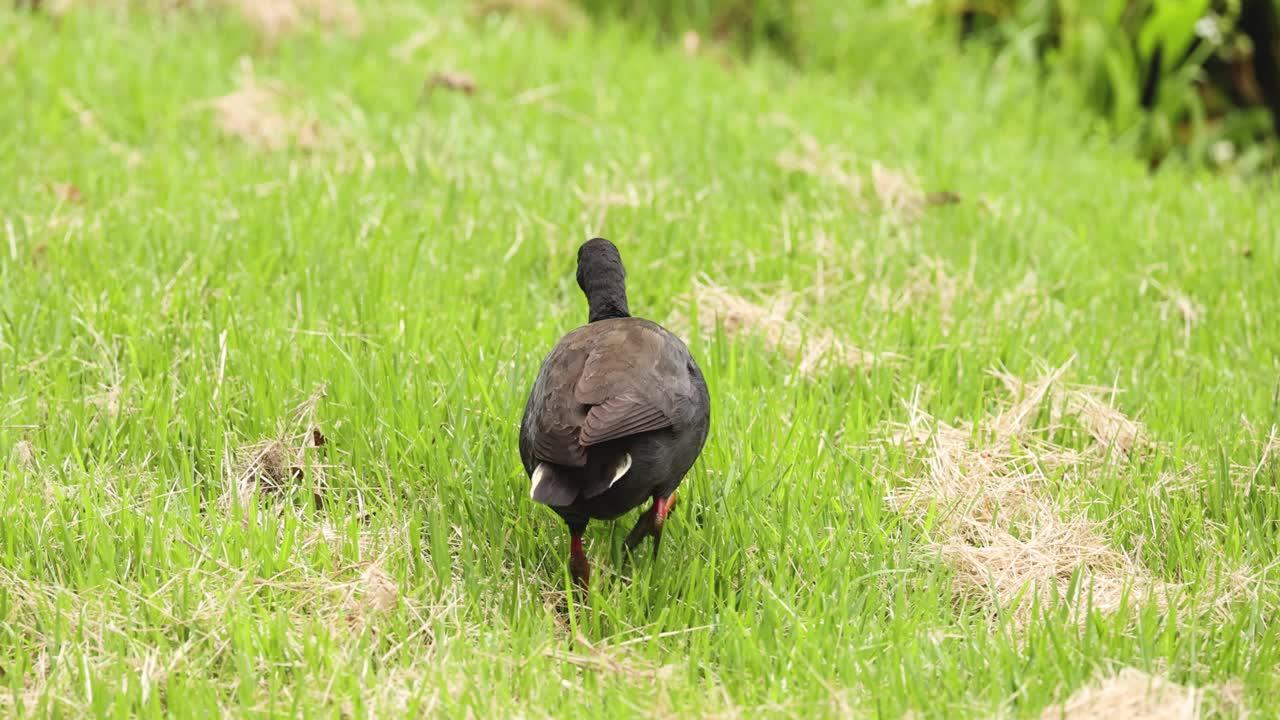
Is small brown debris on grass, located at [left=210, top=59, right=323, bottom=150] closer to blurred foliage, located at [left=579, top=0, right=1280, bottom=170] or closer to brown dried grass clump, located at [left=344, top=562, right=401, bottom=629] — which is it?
blurred foliage, located at [left=579, top=0, right=1280, bottom=170]

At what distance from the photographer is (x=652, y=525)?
349 centimetres

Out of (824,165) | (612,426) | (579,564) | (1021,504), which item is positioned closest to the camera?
(612,426)

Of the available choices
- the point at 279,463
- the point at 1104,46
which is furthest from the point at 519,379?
the point at 1104,46

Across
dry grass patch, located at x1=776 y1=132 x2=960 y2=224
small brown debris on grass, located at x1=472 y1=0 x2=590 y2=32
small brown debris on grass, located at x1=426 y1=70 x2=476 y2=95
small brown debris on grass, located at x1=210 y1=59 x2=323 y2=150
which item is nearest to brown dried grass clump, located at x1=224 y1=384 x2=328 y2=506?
small brown debris on grass, located at x1=210 y1=59 x2=323 y2=150

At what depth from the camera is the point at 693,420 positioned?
10.6 ft

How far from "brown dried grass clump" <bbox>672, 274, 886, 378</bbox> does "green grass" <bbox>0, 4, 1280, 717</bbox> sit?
79mm

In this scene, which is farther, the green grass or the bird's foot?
the bird's foot

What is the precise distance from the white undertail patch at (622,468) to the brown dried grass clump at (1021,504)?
0.98 meters

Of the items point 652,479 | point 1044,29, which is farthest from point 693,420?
point 1044,29

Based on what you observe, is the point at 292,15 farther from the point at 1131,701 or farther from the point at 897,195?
the point at 1131,701

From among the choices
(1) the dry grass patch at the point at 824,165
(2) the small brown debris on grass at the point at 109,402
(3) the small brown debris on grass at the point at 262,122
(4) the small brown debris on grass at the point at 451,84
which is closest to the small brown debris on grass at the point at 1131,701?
(2) the small brown debris on grass at the point at 109,402

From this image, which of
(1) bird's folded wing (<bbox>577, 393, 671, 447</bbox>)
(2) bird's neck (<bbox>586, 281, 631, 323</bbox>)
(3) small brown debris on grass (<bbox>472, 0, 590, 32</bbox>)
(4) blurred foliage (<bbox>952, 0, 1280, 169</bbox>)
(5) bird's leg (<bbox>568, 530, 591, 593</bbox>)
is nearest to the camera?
(1) bird's folded wing (<bbox>577, 393, 671, 447</bbox>)

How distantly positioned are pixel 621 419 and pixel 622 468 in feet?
0.44

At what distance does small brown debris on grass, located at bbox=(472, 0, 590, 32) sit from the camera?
855 centimetres
